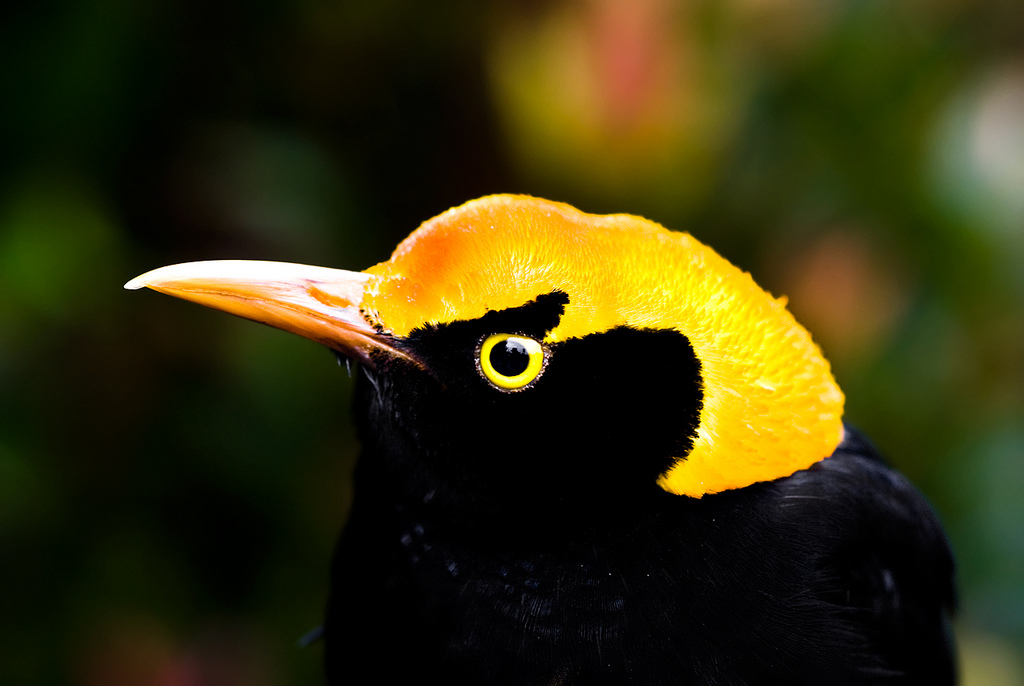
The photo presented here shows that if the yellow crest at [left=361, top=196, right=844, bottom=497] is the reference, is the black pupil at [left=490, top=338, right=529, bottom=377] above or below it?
below

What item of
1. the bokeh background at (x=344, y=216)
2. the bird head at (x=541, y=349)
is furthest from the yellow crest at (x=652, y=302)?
the bokeh background at (x=344, y=216)

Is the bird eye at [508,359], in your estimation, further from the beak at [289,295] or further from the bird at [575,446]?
the beak at [289,295]

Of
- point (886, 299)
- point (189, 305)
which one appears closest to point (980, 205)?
point (886, 299)

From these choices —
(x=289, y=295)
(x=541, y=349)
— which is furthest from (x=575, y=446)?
(x=289, y=295)

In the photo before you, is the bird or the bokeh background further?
the bokeh background

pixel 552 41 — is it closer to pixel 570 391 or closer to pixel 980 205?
pixel 980 205

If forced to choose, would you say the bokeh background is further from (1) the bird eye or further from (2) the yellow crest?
(1) the bird eye

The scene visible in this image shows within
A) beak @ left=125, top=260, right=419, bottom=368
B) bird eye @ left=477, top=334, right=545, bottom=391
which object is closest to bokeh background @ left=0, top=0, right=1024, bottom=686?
beak @ left=125, top=260, right=419, bottom=368
